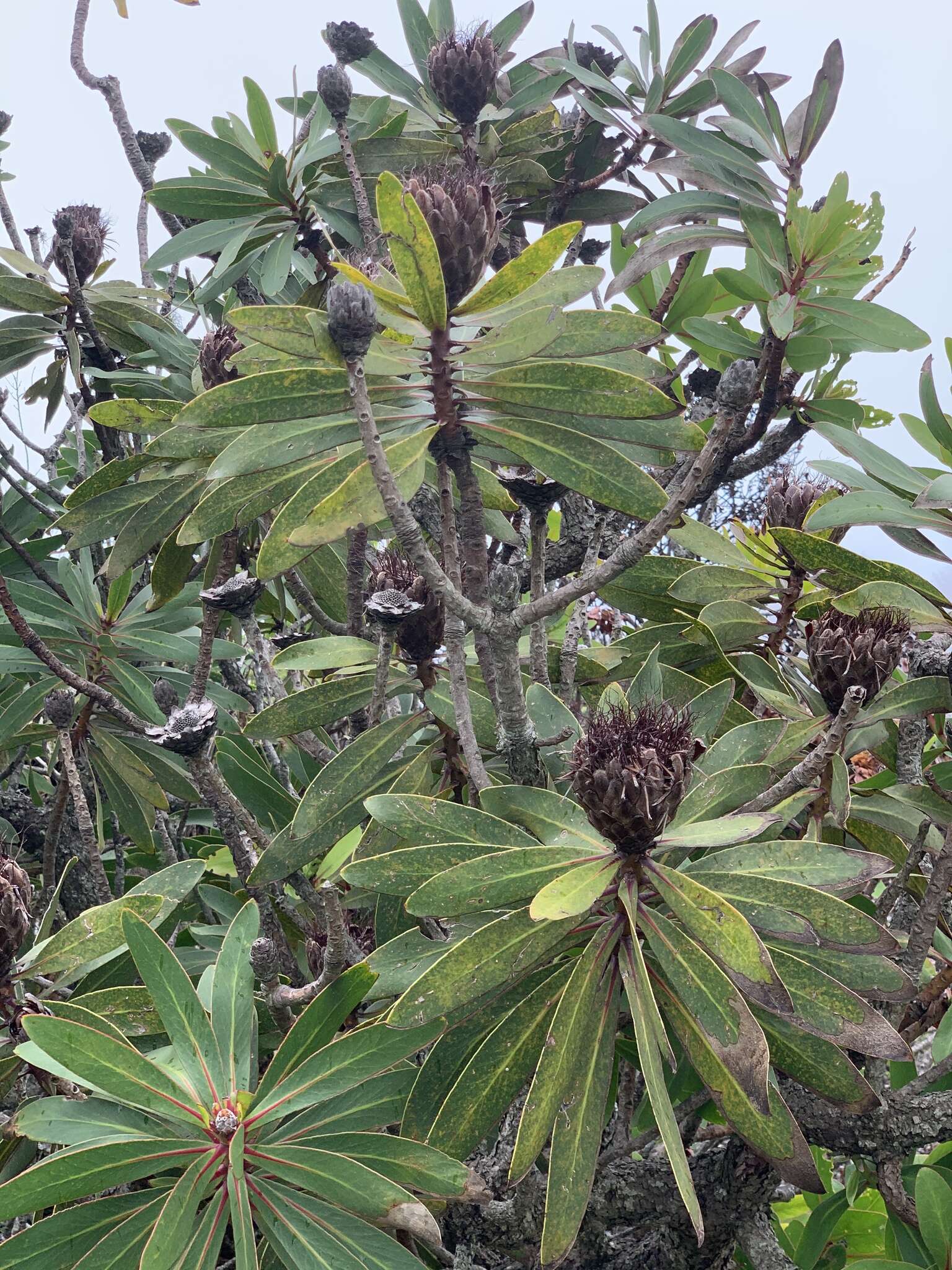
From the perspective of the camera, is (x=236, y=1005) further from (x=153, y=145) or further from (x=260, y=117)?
(x=153, y=145)

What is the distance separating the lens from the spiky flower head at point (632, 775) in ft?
3.87

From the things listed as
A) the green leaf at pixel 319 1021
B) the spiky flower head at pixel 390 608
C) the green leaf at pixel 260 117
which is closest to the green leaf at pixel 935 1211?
the green leaf at pixel 319 1021

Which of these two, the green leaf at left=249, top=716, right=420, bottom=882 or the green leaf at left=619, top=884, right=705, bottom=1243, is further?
the green leaf at left=249, top=716, right=420, bottom=882

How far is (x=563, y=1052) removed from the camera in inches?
46.2

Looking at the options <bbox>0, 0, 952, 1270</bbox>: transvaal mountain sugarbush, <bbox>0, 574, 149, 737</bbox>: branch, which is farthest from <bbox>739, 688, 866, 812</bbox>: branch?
<bbox>0, 574, 149, 737</bbox>: branch

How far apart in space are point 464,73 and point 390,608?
134 centimetres

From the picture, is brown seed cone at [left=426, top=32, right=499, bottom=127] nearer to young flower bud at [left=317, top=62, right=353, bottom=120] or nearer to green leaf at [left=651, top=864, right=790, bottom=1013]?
young flower bud at [left=317, top=62, right=353, bottom=120]

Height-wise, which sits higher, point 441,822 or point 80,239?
point 80,239

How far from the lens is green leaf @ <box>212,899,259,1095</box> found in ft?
4.23

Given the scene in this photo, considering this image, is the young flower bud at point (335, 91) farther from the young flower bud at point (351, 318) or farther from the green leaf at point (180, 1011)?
the green leaf at point (180, 1011)

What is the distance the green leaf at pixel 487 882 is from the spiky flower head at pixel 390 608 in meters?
0.33

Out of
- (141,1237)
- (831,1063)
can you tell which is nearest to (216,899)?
(141,1237)

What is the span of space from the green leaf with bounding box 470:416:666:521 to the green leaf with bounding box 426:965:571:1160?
0.61m

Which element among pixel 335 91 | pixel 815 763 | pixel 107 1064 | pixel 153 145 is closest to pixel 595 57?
pixel 335 91
